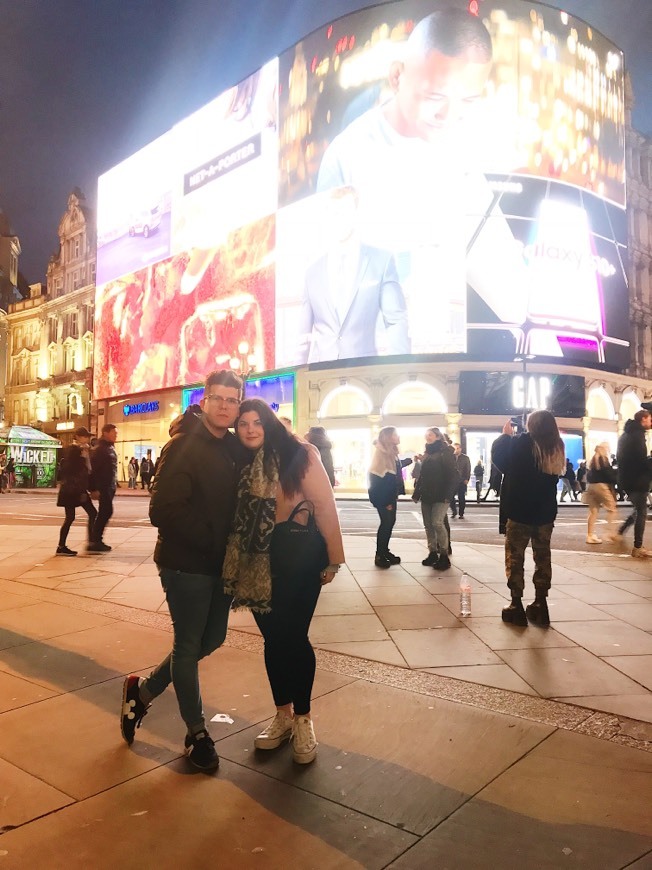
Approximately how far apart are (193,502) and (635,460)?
7.80 metres

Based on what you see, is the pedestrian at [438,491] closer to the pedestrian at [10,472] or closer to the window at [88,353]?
the pedestrian at [10,472]

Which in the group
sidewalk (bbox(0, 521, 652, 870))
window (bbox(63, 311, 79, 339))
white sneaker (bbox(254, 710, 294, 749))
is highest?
window (bbox(63, 311, 79, 339))

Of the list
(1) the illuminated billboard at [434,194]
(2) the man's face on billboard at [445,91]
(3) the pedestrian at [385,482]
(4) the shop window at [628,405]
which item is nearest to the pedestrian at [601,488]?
(3) the pedestrian at [385,482]

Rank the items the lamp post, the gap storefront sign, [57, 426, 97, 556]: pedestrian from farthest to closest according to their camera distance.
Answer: the lamp post
the gap storefront sign
[57, 426, 97, 556]: pedestrian

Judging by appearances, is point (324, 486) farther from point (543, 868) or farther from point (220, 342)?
point (220, 342)

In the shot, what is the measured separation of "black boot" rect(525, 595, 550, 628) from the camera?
5562 mm

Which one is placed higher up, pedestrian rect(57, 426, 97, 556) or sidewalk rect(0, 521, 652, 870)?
pedestrian rect(57, 426, 97, 556)

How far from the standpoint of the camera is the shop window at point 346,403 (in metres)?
32.3

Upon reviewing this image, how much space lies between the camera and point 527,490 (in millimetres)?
5715

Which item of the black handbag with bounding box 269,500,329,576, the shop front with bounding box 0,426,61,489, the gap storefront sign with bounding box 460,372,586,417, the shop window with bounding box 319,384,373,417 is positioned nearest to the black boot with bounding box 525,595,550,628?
the black handbag with bounding box 269,500,329,576

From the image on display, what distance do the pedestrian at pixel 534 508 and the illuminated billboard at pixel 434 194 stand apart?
2429 centimetres

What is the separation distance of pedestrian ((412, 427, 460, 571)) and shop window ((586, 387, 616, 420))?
26633 millimetres

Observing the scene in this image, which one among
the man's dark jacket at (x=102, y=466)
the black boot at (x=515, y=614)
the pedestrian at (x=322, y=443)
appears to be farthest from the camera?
the man's dark jacket at (x=102, y=466)

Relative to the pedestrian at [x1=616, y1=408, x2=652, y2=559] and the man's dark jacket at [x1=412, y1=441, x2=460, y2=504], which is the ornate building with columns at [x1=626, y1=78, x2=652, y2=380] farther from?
the man's dark jacket at [x1=412, y1=441, x2=460, y2=504]
